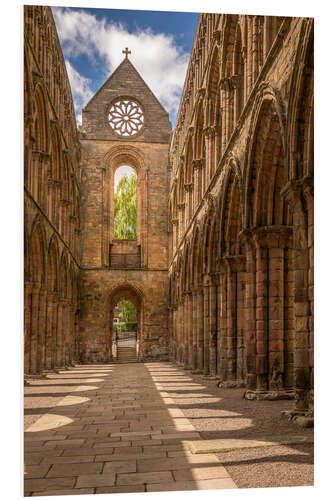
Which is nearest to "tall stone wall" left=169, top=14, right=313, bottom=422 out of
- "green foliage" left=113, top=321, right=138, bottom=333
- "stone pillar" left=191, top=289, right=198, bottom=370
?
"stone pillar" left=191, top=289, right=198, bottom=370

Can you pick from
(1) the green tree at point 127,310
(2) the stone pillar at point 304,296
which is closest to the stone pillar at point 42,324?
(2) the stone pillar at point 304,296

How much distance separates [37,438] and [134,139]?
2530 centimetres

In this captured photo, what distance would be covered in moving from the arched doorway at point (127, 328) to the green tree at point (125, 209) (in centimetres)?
444

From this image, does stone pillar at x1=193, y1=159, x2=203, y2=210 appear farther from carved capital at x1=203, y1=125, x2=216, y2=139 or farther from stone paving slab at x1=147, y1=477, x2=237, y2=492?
stone paving slab at x1=147, y1=477, x2=237, y2=492

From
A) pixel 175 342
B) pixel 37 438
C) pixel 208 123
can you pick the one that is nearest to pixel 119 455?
pixel 37 438

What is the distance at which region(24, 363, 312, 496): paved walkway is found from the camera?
450 centimetres

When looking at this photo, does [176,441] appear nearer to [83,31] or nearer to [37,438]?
[37,438]

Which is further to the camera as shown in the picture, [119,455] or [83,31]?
[83,31]

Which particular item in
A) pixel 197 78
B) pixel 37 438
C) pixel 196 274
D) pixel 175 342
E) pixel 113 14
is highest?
pixel 197 78

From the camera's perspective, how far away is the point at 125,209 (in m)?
35.2

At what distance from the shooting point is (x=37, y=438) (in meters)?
6.55

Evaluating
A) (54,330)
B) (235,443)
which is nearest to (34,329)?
(54,330)

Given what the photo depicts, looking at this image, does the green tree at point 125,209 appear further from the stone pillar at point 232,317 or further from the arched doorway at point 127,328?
the stone pillar at point 232,317

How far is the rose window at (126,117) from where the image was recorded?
30.5 meters
